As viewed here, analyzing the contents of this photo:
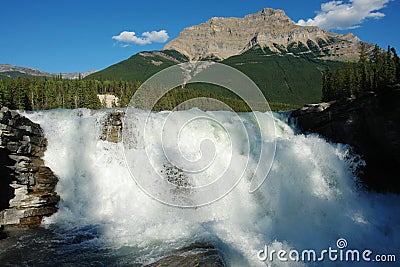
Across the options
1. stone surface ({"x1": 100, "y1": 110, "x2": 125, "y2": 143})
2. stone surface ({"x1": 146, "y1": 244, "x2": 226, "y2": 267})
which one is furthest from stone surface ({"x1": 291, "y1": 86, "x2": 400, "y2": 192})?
stone surface ({"x1": 100, "y1": 110, "x2": 125, "y2": 143})

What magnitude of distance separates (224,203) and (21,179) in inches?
430

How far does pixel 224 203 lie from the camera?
53.4 feet

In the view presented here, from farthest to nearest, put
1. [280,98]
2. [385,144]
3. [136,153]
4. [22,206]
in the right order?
[280,98], [136,153], [385,144], [22,206]

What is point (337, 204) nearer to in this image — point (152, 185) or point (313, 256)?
point (313, 256)

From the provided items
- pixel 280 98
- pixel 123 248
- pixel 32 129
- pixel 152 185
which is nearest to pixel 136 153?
pixel 152 185

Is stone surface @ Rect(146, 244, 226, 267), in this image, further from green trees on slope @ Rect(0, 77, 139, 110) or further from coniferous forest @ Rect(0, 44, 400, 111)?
green trees on slope @ Rect(0, 77, 139, 110)

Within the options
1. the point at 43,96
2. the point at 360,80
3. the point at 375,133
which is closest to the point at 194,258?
the point at 375,133

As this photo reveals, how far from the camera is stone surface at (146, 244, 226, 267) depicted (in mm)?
8625

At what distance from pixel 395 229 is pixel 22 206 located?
1814 cm

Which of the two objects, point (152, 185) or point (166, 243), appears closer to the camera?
point (166, 243)

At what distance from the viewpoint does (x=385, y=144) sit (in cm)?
1816
